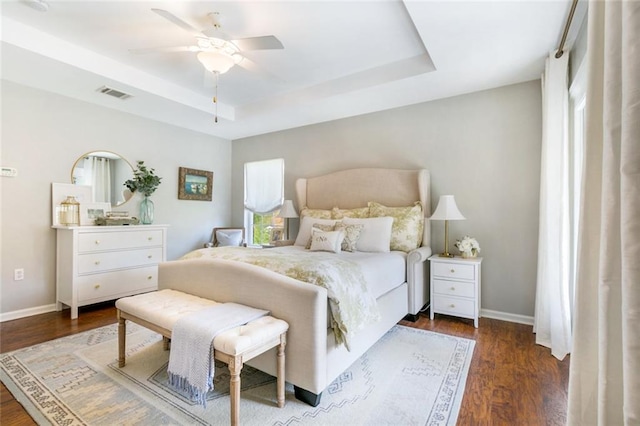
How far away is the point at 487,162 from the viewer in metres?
3.46

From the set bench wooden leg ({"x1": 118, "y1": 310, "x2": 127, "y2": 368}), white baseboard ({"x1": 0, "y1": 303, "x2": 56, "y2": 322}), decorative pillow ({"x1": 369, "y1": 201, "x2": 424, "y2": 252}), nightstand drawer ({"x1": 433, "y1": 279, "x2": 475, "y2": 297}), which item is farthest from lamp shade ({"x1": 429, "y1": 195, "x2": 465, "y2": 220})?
white baseboard ({"x1": 0, "y1": 303, "x2": 56, "y2": 322})

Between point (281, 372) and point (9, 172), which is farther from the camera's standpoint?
point (9, 172)

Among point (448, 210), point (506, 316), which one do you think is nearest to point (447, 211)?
point (448, 210)

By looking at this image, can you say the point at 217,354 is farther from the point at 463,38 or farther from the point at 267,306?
the point at 463,38

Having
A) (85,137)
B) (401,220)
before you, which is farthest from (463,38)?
(85,137)

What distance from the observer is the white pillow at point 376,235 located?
3363mm

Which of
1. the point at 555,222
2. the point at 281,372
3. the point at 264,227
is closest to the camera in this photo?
the point at 281,372

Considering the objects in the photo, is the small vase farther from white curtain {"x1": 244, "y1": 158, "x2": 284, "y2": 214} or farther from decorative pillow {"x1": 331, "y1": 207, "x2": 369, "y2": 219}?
decorative pillow {"x1": 331, "y1": 207, "x2": 369, "y2": 219}

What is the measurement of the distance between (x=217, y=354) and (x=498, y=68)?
3424mm

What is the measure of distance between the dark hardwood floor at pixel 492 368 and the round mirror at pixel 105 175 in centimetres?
149

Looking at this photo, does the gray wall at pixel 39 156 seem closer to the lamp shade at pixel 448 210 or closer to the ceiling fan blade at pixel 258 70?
the ceiling fan blade at pixel 258 70

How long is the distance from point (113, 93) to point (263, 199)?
2639mm

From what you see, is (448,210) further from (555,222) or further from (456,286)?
(555,222)

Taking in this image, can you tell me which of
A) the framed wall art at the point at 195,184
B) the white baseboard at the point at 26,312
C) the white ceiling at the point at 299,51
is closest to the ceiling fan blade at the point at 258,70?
the white ceiling at the point at 299,51
